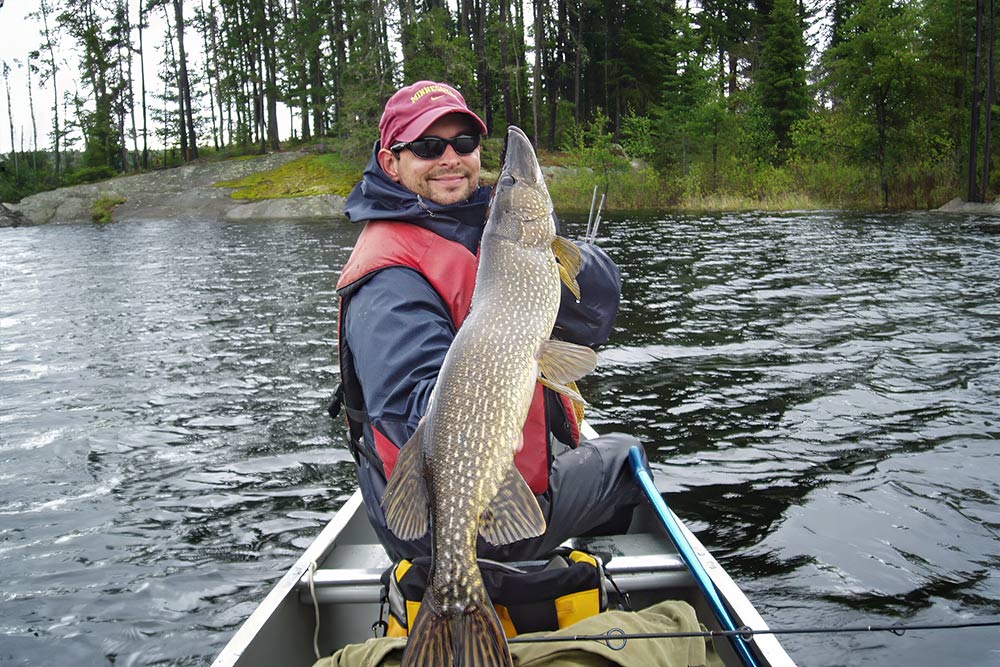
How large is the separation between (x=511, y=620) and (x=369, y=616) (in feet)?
3.34

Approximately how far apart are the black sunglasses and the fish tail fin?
1.86m

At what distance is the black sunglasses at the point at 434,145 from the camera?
3.28 meters

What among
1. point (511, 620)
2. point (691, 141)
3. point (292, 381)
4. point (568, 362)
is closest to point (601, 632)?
point (511, 620)

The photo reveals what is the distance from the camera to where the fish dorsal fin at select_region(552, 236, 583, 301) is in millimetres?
3018

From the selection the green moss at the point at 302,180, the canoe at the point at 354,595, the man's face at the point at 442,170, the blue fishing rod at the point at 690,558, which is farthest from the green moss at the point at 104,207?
the blue fishing rod at the point at 690,558

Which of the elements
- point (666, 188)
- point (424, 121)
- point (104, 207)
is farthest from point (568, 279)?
point (104, 207)

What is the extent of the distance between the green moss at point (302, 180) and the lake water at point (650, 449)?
907 inches

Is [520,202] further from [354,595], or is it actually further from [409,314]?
[354,595]

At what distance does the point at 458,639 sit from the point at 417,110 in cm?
213

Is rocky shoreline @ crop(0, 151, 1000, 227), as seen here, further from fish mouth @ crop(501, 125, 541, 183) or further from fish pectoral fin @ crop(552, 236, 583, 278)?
fish pectoral fin @ crop(552, 236, 583, 278)

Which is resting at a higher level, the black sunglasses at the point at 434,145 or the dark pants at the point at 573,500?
the black sunglasses at the point at 434,145

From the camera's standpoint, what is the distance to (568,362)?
8.69ft

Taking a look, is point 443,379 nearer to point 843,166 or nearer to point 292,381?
point 292,381

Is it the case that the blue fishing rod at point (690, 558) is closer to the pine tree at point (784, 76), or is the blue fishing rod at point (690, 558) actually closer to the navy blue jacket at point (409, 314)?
the navy blue jacket at point (409, 314)
